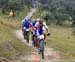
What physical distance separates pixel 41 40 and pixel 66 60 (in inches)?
56.7

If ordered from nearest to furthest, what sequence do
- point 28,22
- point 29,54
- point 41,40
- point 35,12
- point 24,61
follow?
point 24,61, point 41,40, point 29,54, point 28,22, point 35,12

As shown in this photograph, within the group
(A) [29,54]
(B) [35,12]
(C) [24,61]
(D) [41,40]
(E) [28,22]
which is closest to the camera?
(C) [24,61]

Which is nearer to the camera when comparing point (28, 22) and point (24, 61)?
point (24, 61)

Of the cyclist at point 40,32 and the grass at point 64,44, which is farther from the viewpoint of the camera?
the grass at point 64,44

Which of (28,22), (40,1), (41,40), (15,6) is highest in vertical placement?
(41,40)

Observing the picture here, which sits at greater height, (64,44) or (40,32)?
(40,32)

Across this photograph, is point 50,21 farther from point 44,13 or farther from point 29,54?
point 29,54

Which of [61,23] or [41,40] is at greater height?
[41,40]

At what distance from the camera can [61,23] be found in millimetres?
60594

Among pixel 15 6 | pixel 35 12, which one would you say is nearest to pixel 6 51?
pixel 15 6

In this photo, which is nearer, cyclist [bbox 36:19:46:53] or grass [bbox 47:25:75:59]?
cyclist [bbox 36:19:46:53]

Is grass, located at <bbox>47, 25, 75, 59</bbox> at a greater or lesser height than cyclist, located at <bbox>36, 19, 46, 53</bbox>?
lesser

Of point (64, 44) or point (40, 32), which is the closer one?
Answer: point (40, 32)

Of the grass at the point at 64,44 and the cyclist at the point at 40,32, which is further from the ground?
the cyclist at the point at 40,32
